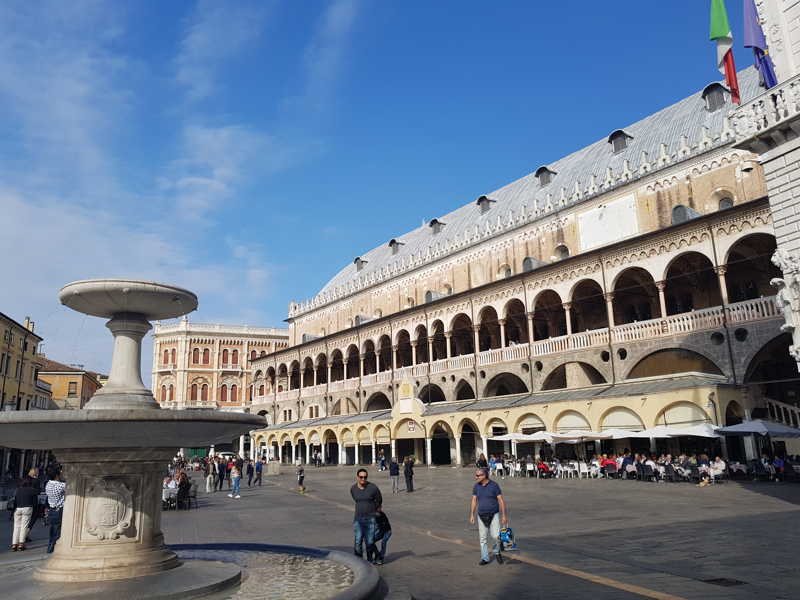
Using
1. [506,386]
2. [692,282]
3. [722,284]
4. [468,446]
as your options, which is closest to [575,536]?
[722,284]

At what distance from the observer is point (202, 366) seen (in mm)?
77812

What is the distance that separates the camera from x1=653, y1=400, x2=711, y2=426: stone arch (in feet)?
75.7

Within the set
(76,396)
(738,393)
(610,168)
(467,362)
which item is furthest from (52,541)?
(76,396)

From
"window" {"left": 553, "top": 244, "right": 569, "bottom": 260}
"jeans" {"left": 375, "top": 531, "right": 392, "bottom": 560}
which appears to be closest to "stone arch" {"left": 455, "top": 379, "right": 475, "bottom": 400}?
"window" {"left": 553, "top": 244, "right": 569, "bottom": 260}

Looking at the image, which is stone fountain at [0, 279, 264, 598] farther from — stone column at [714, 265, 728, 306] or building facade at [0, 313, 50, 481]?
building facade at [0, 313, 50, 481]

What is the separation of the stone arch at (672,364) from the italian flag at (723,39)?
40.3 feet

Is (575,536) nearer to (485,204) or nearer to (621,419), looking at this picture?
(621,419)

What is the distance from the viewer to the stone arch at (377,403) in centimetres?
4572

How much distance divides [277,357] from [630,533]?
50.3m

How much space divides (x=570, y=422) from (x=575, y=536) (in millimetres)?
17441

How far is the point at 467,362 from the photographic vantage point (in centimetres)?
3631

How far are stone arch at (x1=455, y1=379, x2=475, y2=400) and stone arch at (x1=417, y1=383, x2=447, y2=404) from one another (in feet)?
4.06

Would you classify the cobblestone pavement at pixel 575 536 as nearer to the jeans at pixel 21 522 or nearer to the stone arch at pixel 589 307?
the jeans at pixel 21 522

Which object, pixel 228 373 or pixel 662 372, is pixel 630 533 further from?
pixel 228 373
